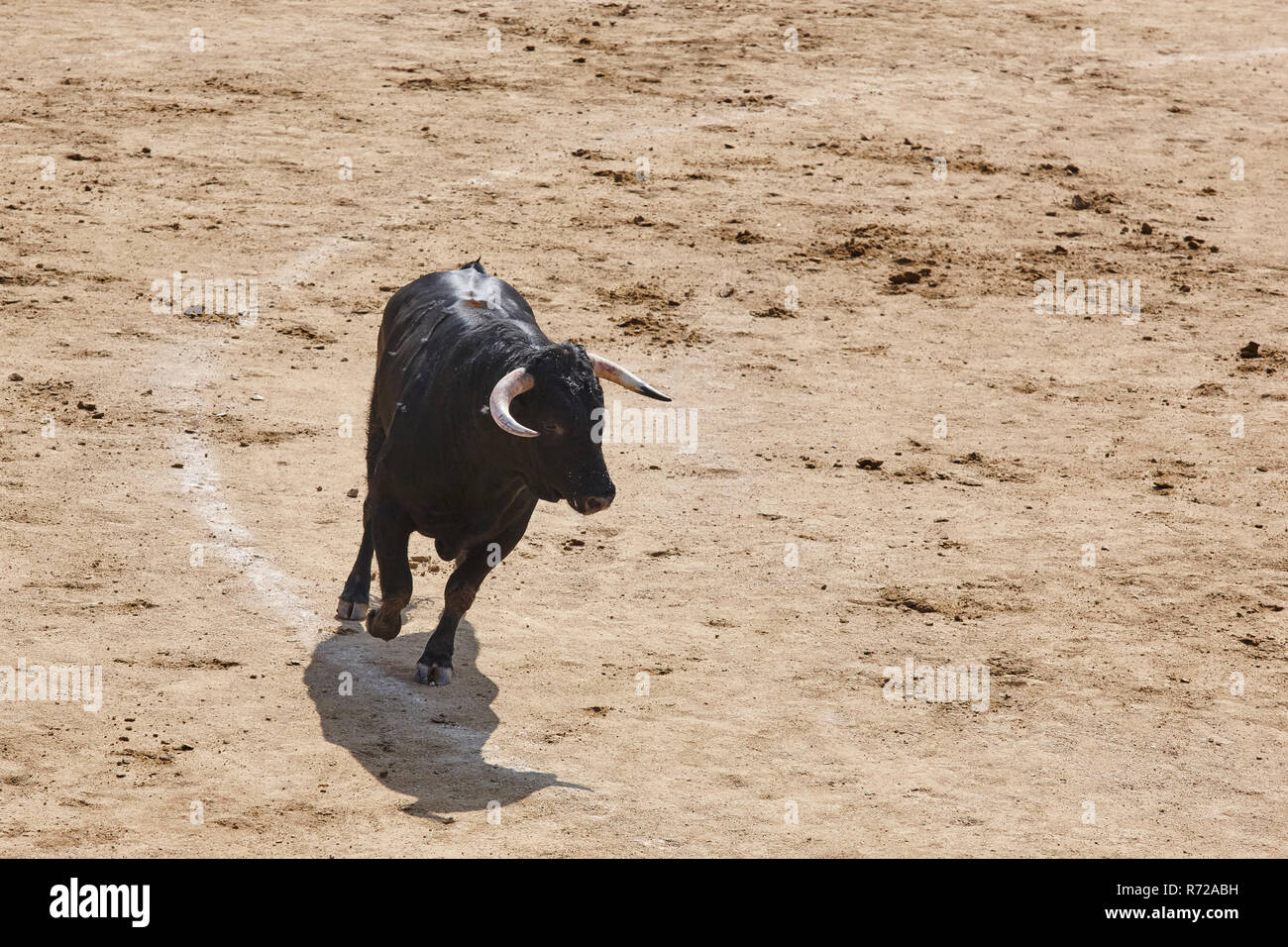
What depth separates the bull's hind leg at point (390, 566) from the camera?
24.5 feet

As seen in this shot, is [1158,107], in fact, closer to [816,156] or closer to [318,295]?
[816,156]

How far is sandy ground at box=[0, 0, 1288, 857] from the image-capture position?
6969 mm

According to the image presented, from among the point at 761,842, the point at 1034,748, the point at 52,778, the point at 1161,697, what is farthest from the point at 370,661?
the point at 1161,697

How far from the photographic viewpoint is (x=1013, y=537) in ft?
32.0

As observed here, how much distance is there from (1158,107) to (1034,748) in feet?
39.5

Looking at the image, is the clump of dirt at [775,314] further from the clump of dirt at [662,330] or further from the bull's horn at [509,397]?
the bull's horn at [509,397]

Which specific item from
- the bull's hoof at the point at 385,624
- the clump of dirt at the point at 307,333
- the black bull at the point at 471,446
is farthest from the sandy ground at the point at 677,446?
the black bull at the point at 471,446

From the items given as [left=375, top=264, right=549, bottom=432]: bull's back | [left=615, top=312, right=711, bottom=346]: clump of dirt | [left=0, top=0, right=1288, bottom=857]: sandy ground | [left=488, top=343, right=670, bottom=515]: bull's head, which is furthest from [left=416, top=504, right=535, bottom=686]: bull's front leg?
[left=615, top=312, right=711, bottom=346]: clump of dirt

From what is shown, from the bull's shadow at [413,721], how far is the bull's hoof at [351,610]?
93 mm

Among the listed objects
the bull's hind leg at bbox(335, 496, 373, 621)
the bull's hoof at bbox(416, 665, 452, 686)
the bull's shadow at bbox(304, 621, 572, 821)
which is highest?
the bull's hind leg at bbox(335, 496, 373, 621)

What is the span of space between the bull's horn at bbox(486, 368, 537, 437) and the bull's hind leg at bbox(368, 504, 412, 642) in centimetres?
82

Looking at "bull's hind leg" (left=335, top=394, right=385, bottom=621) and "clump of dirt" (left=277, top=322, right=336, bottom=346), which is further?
"clump of dirt" (left=277, top=322, right=336, bottom=346)

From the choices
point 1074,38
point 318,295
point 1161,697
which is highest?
point 1074,38

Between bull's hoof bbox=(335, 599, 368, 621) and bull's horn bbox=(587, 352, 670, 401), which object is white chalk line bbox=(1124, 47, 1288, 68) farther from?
bull's hoof bbox=(335, 599, 368, 621)
